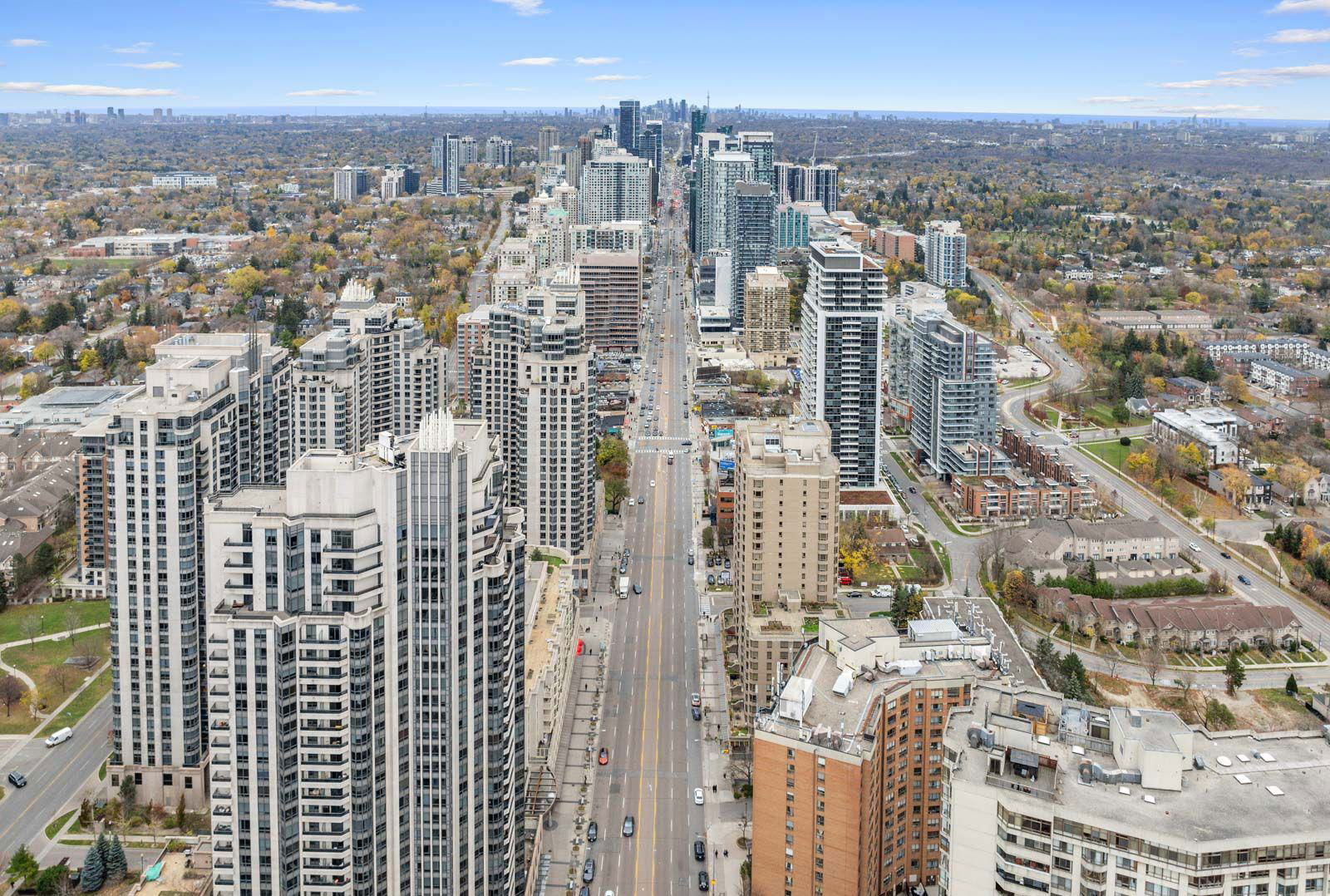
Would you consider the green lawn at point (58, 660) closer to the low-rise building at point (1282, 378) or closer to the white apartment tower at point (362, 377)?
the white apartment tower at point (362, 377)

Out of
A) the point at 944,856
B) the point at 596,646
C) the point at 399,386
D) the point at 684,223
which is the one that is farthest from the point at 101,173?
the point at 944,856

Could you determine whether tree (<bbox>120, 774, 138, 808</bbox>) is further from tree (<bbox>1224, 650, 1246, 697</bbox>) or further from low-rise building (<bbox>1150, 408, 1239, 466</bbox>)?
low-rise building (<bbox>1150, 408, 1239, 466</bbox>)

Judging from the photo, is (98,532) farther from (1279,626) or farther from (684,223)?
(684,223)

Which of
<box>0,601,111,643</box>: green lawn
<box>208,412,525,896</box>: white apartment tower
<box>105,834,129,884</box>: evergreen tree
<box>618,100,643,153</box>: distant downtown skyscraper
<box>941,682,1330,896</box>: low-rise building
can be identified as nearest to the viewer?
<box>941,682,1330,896</box>: low-rise building

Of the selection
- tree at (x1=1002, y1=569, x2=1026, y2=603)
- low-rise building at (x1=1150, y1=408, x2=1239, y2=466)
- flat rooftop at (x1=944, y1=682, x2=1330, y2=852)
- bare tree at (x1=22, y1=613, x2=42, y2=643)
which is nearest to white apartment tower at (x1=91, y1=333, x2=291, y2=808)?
bare tree at (x1=22, y1=613, x2=42, y2=643)

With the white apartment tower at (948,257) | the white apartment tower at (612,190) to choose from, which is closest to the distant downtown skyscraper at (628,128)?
the white apartment tower at (612,190)

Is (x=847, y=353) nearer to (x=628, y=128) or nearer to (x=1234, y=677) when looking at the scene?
(x=1234, y=677)

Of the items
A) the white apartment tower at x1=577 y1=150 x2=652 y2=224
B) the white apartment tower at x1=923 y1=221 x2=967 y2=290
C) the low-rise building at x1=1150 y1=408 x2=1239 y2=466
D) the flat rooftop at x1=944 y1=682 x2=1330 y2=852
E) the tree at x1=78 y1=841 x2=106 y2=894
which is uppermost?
the white apartment tower at x1=577 y1=150 x2=652 y2=224
